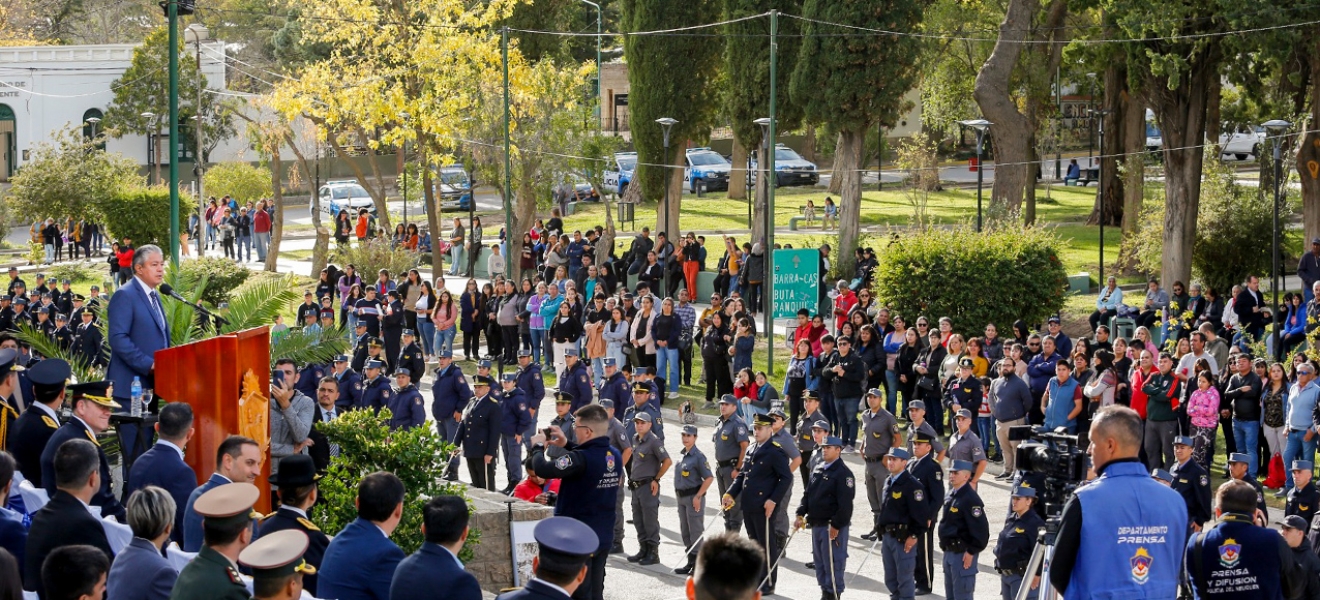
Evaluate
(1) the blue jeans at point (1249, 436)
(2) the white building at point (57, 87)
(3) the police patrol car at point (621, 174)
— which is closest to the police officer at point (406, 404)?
(1) the blue jeans at point (1249, 436)

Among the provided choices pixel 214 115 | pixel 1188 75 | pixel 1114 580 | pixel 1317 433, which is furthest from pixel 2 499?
pixel 214 115

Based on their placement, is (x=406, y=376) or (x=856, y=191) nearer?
(x=406, y=376)

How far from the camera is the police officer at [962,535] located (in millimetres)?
12023

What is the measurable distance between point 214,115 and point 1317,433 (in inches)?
1907

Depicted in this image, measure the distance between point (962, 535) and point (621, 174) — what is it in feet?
116

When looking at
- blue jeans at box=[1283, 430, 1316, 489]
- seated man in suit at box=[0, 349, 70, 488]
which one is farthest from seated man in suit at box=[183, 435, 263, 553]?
blue jeans at box=[1283, 430, 1316, 489]

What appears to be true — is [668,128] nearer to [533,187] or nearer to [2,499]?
[533,187]

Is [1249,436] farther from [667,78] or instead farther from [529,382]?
[667,78]

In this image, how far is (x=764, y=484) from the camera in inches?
513

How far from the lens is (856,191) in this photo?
3103 cm

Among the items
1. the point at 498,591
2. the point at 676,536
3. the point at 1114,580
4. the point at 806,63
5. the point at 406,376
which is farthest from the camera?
the point at 806,63

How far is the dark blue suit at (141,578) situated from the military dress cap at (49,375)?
9.28ft

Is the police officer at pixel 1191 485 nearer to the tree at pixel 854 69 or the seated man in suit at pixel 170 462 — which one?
the seated man in suit at pixel 170 462

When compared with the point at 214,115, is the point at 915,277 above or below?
below
